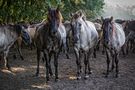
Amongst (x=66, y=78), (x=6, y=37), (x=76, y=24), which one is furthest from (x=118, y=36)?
(x=6, y=37)

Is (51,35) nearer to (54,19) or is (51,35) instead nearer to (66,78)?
(54,19)

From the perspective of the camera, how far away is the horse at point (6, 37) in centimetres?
1323

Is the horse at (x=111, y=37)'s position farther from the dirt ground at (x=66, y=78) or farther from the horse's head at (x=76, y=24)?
the horse's head at (x=76, y=24)

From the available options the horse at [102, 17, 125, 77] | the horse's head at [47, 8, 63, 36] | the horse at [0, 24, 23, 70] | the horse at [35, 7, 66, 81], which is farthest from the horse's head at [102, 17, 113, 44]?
the horse at [0, 24, 23, 70]

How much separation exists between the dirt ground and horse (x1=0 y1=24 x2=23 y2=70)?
67cm

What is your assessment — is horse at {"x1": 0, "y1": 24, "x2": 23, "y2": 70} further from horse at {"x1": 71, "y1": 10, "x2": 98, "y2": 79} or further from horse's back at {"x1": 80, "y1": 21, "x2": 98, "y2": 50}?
horse's back at {"x1": 80, "y1": 21, "x2": 98, "y2": 50}

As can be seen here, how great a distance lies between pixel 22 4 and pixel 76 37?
6347mm

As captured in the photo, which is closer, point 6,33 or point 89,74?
point 89,74

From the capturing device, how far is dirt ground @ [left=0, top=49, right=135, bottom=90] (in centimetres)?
1052

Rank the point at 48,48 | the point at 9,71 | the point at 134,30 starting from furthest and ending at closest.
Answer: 1. the point at 134,30
2. the point at 9,71
3. the point at 48,48

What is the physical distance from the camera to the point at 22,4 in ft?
53.9

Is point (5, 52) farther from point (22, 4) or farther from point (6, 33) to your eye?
point (22, 4)

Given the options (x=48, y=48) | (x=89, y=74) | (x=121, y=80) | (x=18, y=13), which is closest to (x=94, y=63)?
(x=89, y=74)

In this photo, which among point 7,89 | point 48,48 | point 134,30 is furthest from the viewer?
point 134,30
